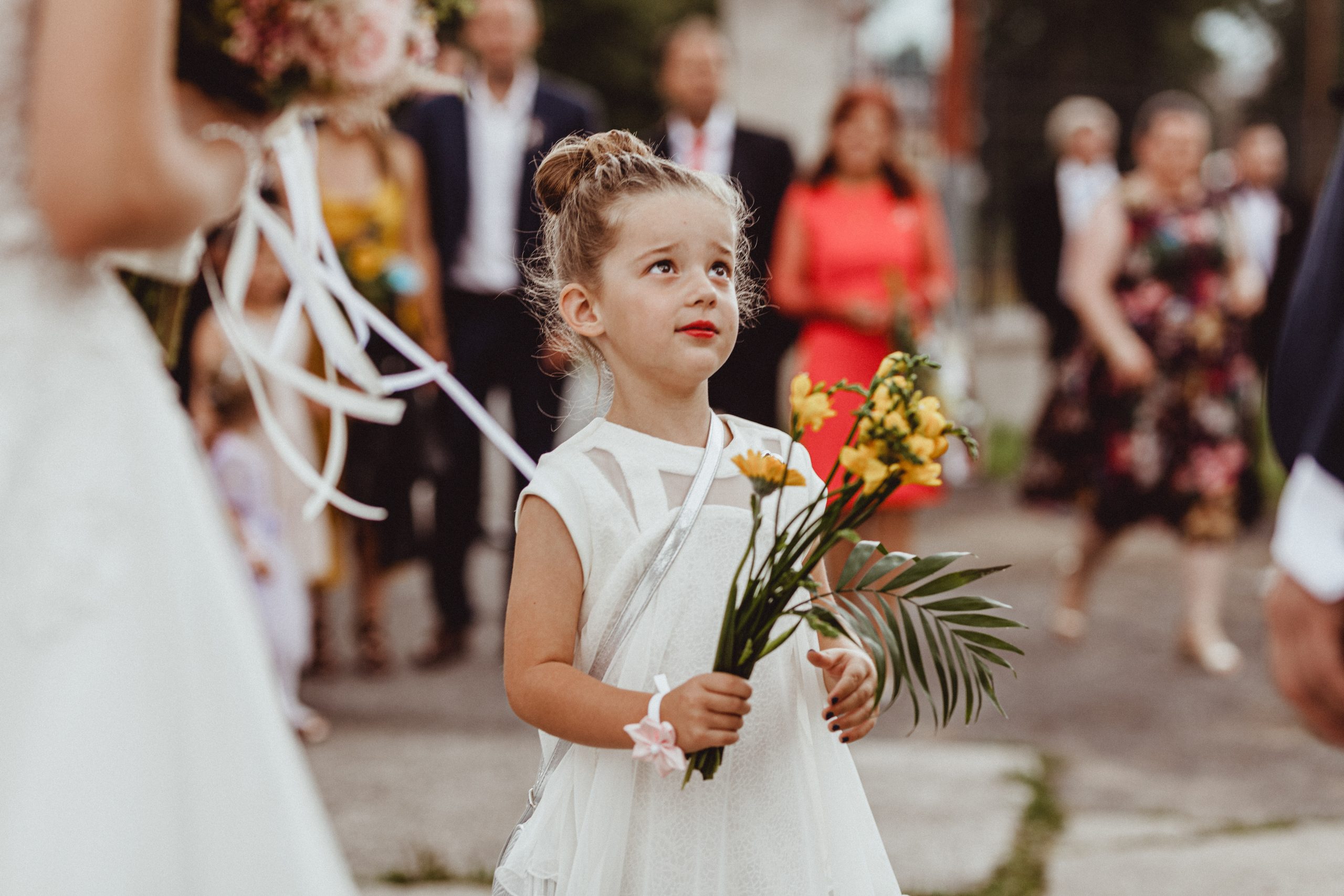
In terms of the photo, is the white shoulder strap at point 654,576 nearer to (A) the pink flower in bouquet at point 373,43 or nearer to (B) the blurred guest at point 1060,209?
(A) the pink flower in bouquet at point 373,43

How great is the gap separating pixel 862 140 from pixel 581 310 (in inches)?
158

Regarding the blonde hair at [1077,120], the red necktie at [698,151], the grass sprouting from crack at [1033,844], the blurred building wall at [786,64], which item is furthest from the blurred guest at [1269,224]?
the grass sprouting from crack at [1033,844]

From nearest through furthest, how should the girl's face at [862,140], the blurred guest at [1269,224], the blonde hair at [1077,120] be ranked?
the girl's face at [862,140] → the blurred guest at [1269,224] → the blonde hair at [1077,120]

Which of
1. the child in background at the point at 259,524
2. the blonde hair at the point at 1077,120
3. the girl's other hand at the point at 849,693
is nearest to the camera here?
the girl's other hand at the point at 849,693

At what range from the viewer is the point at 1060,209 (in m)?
9.04

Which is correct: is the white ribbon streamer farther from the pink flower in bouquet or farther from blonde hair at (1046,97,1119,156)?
blonde hair at (1046,97,1119,156)

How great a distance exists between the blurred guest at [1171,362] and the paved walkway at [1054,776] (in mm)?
451

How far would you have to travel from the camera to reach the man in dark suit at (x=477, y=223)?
5504 mm

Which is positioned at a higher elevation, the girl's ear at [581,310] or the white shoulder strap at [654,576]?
the girl's ear at [581,310]

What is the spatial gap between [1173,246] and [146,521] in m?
4.99

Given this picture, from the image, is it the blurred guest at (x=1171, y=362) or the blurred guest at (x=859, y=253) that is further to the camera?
the blurred guest at (x=1171, y=362)

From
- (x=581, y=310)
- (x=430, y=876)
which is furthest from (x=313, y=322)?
(x=430, y=876)

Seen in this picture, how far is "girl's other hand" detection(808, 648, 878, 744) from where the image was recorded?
1.72 metres

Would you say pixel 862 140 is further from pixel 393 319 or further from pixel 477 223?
pixel 393 319
